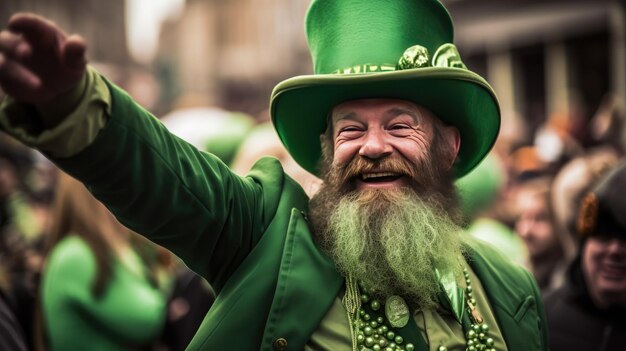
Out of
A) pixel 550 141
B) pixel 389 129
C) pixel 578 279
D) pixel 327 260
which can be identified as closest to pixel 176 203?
pixel 327 260

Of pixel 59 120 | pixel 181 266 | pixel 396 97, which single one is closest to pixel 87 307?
pixel 181 266

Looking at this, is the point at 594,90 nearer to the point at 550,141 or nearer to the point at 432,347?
the point at 550,141

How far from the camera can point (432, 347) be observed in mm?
2855

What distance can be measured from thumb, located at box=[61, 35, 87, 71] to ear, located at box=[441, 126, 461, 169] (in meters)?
1.53

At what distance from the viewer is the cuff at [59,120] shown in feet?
7.18

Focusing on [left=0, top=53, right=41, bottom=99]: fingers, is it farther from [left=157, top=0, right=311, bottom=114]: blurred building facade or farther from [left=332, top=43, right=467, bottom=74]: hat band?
[left=157, top=0, right=311, bottom=114]: blurred building facade

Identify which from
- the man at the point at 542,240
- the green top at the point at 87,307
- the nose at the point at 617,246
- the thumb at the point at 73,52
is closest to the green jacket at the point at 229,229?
the thumb at the point at 73,52

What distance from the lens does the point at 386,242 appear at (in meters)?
2.96

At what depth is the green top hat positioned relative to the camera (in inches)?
117

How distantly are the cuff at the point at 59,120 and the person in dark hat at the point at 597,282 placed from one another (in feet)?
8.63

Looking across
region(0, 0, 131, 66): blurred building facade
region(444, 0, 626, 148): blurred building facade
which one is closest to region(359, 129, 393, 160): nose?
region(444, 0, 626, 148): blurred building facade

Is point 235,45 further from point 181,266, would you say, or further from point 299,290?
point 299,290

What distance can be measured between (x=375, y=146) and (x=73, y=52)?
1.15 m

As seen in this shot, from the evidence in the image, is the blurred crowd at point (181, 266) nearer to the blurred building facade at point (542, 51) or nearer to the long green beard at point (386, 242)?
the long green beard at point (386, 242)
